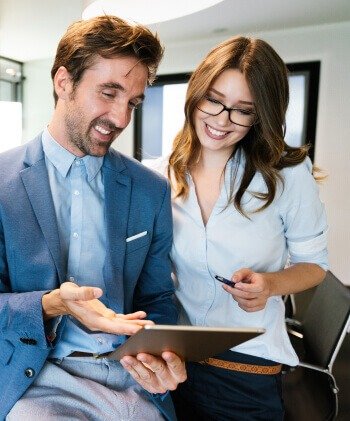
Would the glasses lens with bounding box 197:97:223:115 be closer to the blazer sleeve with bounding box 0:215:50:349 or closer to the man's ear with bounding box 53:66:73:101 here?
the man's ear with bounding box 53:66:73:101

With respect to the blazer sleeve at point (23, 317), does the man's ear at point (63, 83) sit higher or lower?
higher

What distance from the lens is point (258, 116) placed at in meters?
1.25

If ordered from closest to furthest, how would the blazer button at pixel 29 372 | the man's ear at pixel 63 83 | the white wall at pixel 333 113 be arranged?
the blazer button at pixel 29 372
the man's ear at pixel 63 83
the white wall at pixel 333 113

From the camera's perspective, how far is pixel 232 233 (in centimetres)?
128

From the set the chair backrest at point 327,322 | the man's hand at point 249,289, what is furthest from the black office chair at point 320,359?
the man's hand at point 249,289

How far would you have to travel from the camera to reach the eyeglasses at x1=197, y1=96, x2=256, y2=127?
4.09 ft

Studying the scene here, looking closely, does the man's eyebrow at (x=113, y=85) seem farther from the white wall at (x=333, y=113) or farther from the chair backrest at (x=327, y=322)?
the white wall at (x=333, y=113)

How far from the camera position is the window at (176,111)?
16.0 ft

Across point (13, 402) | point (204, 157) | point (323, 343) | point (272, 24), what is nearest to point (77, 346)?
point (13, 402)

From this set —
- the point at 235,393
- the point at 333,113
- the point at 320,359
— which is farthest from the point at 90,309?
the point at 333,113

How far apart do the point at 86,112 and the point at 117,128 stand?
95mm

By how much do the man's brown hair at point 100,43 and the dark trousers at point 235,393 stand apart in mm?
974

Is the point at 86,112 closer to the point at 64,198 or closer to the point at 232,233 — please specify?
the point at 64,198

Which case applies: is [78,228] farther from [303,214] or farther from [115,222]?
[303,214]
